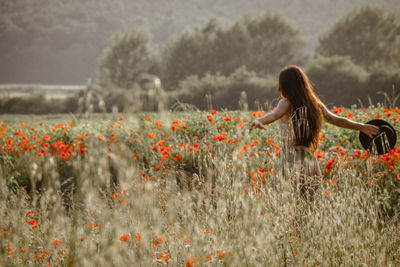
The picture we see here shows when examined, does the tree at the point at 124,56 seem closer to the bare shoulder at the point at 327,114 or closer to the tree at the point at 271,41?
the tree at the point at 271,41

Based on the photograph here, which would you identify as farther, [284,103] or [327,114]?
[327,114]

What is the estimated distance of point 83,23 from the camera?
71125 mm

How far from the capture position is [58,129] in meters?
7.00

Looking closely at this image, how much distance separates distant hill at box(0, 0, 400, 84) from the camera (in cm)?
5181

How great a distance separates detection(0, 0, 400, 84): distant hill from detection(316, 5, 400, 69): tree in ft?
51.6

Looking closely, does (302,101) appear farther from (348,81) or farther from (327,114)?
(348,81)

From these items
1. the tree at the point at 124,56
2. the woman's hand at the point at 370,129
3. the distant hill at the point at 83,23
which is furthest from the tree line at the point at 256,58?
the distant hill at the point at 83,23

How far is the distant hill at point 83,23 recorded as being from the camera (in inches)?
2040

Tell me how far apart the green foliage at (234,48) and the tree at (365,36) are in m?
3.85

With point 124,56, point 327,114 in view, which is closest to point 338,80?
point 327,114

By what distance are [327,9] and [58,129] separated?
54220mm

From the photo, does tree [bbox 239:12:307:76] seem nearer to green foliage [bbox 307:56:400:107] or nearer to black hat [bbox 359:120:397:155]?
green foliage [bbox 307:56:400:107]

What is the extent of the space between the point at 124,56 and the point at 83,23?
49.0 m

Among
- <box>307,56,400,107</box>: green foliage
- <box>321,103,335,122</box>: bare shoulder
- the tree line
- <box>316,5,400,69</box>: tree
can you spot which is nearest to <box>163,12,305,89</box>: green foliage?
the tree line
